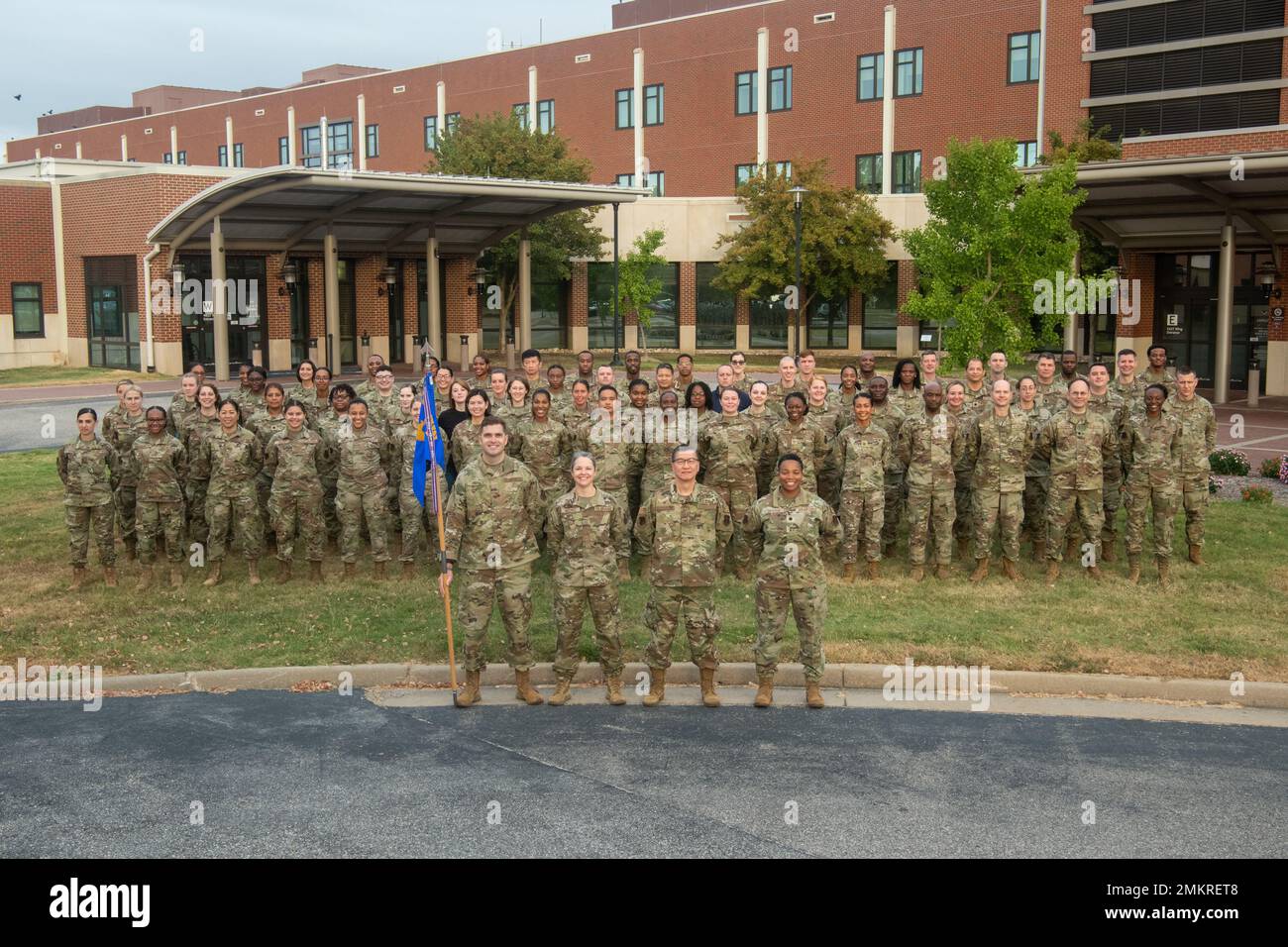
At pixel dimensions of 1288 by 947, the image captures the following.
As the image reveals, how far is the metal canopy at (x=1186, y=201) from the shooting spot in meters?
25.7

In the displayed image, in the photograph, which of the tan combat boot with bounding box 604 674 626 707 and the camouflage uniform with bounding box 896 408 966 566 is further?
the camouflage uniform with bounding box 896 408 966 566

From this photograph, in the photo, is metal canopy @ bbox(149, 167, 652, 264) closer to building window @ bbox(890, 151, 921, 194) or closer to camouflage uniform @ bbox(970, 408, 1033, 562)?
camouflage uniform @ bbox(970, 408, 1033, 562)

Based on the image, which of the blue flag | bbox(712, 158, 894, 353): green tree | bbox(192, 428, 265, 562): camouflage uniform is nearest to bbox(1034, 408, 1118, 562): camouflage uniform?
the blue flag

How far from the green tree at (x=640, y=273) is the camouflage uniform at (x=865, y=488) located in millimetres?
33053

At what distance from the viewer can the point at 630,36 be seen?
6028 cm

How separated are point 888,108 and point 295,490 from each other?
44.4 m

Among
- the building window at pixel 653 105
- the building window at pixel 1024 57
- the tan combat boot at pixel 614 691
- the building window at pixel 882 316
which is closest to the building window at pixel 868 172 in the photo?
the building window at pixel 1024 57

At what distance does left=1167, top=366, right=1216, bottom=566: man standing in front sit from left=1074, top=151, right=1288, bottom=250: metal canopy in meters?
12.7

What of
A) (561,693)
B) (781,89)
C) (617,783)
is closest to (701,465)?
(561,693)

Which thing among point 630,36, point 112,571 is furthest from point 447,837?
point 630,36

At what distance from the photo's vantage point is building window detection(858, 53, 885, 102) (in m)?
53.3

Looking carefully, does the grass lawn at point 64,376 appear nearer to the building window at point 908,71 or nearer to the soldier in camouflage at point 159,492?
the soldier in camouflage at point 159,492

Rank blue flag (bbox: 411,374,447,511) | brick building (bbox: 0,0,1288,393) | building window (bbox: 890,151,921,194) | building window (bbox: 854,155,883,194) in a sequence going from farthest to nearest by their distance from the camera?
building window (bbox: 854,155,883,194) < building window (bbox: 890,151,921,194) < brick building (bbox: 0,0,1288,393) < blue flag (bbox: 411,374,447,511)
